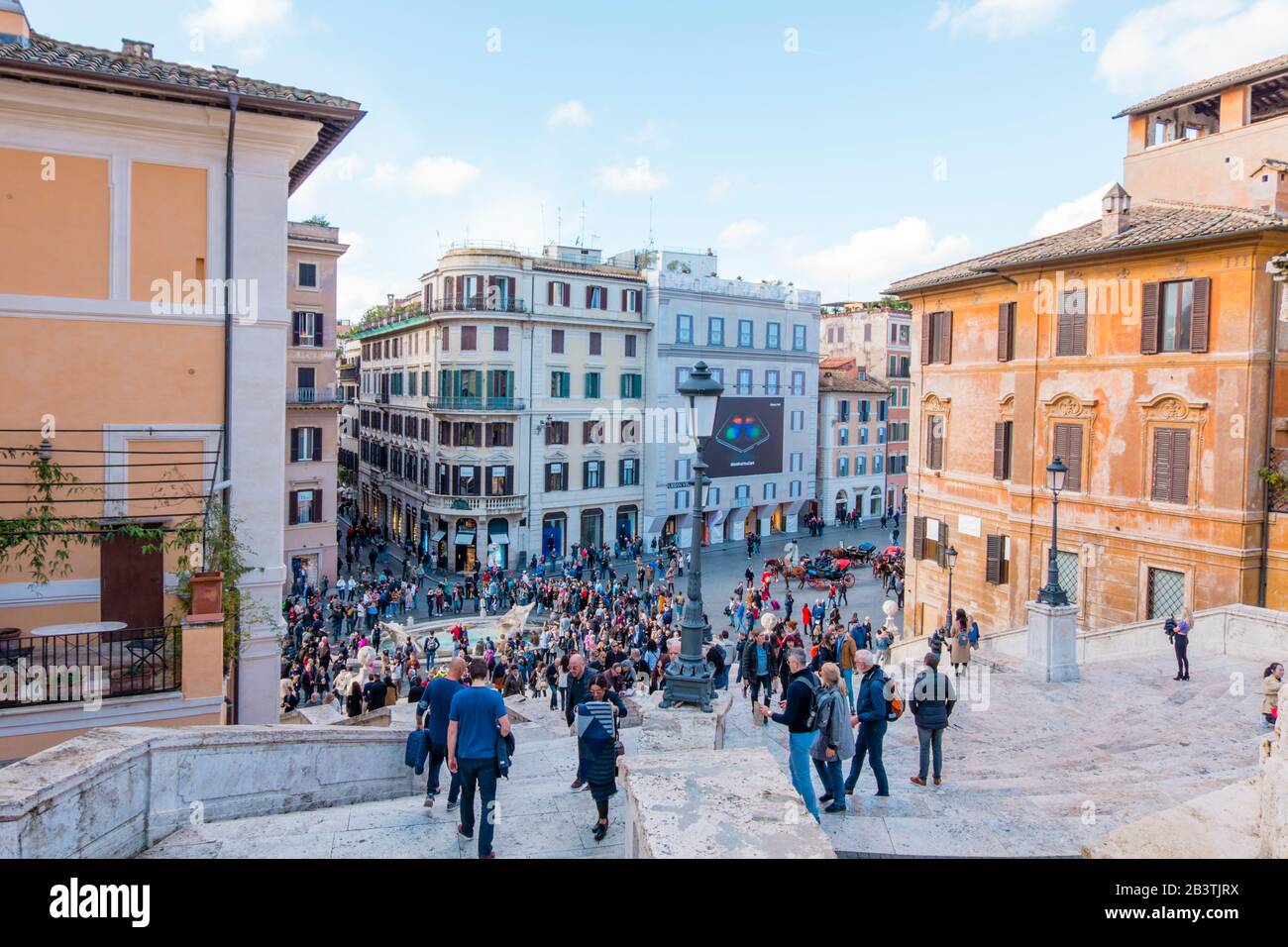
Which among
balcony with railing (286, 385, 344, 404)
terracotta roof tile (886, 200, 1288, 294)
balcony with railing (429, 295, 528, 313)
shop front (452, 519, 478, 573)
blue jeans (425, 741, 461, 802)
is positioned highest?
balcony with railing (429, 295, 528, 313)

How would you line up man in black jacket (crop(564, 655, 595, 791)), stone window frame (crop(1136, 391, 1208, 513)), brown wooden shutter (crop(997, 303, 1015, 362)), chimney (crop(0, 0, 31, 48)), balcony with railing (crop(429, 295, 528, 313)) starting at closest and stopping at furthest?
man in black jacket (crop(564, 655, 595, 791)) < chimney (crop(0, 0, 31, 48)) < stone window frame (crop(1136, 391, 1208, 513)) < brown wooden shutter (crop(997, 303, 1015, 362)) < balcony with railing (crop(429, 295, 528, 313))

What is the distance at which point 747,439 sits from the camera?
50.2m

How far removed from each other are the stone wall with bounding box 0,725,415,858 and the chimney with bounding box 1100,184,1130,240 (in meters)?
21.1

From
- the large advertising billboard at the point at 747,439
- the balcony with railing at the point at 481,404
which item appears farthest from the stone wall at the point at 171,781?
the large advertising billboard at the point at 747,439

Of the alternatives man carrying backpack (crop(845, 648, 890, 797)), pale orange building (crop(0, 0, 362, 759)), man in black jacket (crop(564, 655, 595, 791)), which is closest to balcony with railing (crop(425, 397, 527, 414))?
pale orange building (crop(0, 0, 362, 759))

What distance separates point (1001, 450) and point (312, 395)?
23924 mm

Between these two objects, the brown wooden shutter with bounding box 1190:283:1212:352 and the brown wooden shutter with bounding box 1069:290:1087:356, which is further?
the brown wooden shutter with bounding box 1069:290:1087:356

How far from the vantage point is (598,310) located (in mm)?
45094

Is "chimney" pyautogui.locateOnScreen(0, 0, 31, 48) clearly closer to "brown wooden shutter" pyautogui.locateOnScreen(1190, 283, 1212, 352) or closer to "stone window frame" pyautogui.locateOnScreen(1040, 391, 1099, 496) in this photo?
"brown wooden shutter" pyautogui.locateOnScreen(1190, 283, 1212, 352)

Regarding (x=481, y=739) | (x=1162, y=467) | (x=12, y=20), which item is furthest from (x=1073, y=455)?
(x=12, y=20)

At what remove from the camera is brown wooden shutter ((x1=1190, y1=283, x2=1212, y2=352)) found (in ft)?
64.8

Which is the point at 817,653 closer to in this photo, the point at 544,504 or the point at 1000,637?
the point at 1000,637

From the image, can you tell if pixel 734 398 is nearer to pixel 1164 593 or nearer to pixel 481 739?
pixel 1164 593

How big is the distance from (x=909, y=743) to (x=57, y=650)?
1022 centimetres
